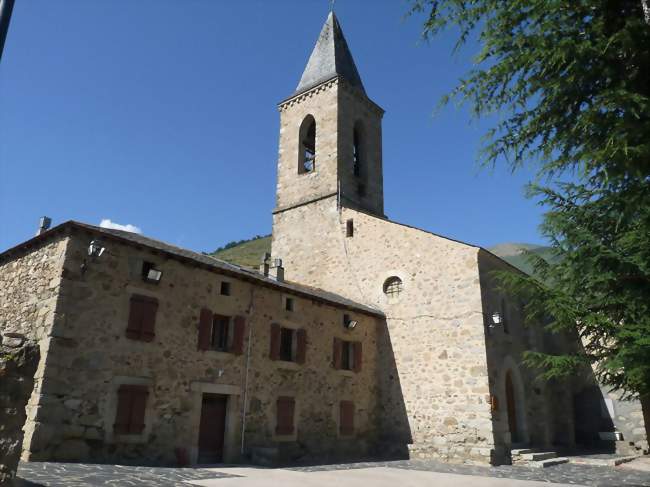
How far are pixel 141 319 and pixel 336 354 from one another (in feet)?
20.9

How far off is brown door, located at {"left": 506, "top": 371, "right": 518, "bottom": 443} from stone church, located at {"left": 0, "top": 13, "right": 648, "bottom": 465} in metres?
0.08

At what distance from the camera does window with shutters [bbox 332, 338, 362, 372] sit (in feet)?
50.3

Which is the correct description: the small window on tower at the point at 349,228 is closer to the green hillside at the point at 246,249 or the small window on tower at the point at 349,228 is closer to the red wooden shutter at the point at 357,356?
the red wooden shutter at the point at 357,356

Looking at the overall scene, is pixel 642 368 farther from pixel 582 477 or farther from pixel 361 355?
pixel 361 355

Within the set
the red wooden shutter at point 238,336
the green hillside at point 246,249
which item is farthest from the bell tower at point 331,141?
the green hillside at point 246,249

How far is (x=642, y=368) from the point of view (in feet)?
25.0

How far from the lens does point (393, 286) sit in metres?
17.0

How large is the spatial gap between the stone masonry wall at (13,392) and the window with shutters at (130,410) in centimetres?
476

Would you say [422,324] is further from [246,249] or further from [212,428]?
[246,249]

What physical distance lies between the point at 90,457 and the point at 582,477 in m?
10.3

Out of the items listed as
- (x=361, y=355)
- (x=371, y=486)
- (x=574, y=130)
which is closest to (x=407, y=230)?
(x=361, y=355)

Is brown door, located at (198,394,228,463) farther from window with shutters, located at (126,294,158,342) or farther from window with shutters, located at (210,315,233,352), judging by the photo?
window with shutters, located at (126,294,158,342)

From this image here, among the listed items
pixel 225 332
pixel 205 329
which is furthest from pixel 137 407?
pixel 225 332

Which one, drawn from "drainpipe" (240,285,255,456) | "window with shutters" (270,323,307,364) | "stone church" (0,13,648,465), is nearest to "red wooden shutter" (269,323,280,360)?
"stone church" (0,13,648,465)
